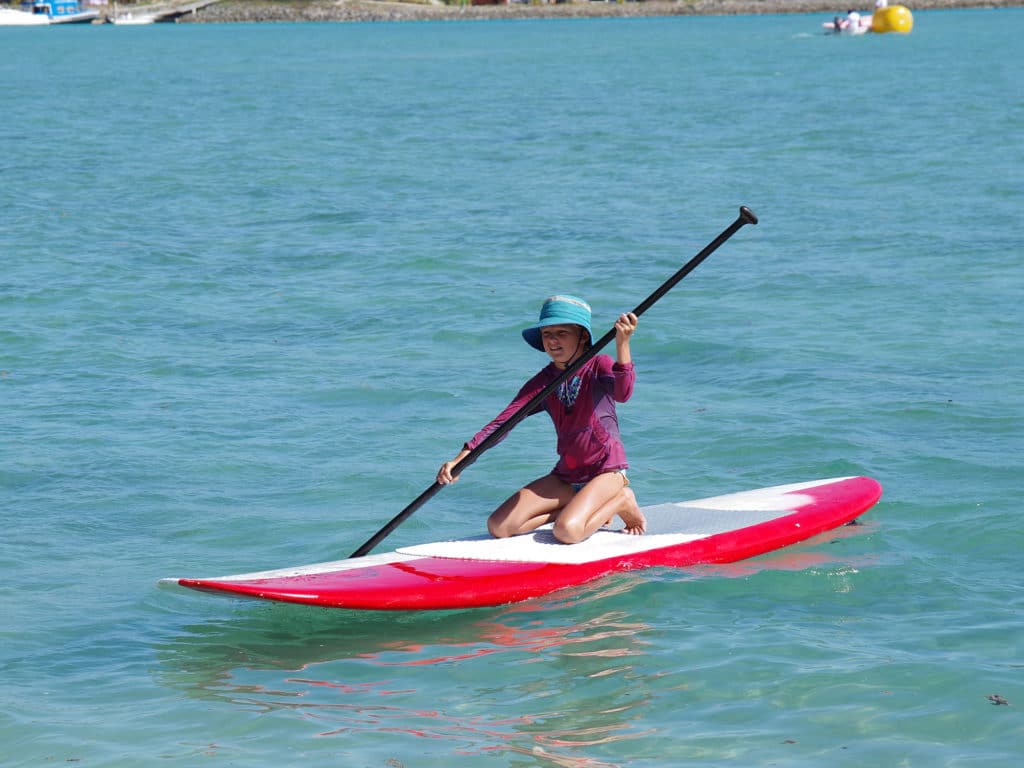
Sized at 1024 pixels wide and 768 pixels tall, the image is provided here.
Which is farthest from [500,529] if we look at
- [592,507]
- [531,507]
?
[592,507]

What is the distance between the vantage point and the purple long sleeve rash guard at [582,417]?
6082 millimetres

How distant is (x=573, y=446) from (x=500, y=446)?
259 cm

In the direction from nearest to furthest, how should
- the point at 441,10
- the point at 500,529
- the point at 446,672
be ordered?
the point at 446,672
the point at 500,529
the point at 441,10

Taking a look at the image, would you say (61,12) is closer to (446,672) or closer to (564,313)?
(564,313)

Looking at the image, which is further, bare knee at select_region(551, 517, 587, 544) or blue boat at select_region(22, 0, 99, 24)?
blue boat at select_region(22, 0, 99, 24)

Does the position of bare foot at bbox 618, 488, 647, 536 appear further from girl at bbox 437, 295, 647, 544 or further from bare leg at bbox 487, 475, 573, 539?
bare leg at bbox 487, 475, 573, 539

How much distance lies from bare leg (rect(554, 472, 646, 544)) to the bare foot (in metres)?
0.02

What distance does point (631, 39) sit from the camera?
Result: 2731 inches

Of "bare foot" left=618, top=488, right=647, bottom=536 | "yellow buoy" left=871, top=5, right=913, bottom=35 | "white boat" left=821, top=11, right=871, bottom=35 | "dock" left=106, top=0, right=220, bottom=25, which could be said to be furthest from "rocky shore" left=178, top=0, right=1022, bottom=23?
"bare foot" left=618, top=488, right=647, bottom=536

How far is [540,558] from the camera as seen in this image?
6055 mm

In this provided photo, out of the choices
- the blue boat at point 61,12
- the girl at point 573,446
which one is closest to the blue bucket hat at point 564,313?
the girl at point 573,446

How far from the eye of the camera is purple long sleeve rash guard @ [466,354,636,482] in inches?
239

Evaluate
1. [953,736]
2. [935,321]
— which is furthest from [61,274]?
[953,736]

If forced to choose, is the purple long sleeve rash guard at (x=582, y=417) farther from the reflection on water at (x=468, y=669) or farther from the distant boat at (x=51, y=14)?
the distant boat at (x=51, y=14)
